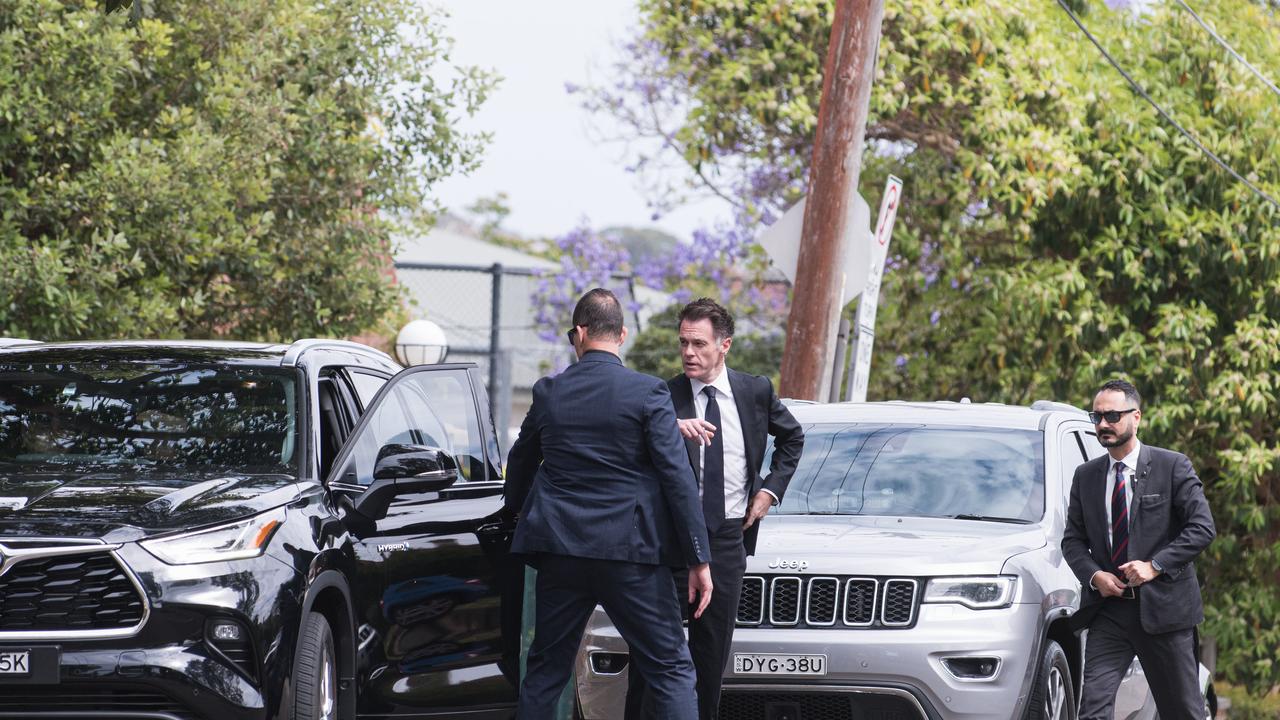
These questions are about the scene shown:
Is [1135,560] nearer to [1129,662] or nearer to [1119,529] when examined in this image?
[1119,529]

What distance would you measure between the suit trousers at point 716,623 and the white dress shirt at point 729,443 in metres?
0.12

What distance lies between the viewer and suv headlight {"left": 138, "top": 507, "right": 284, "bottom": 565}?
5.62 m

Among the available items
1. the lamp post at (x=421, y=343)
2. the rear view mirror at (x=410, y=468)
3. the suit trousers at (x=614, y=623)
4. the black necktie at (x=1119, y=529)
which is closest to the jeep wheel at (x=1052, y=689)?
the black necktie at (x=1119, y=529)

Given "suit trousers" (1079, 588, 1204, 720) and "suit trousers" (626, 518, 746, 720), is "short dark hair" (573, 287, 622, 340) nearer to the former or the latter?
"suit trousers" (626, 518, 746, 720)

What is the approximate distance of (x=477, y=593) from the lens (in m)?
7.52

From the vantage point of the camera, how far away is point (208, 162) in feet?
36.3

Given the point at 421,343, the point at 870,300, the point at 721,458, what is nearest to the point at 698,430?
the point at 721,458

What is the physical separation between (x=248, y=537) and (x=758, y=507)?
2190mm

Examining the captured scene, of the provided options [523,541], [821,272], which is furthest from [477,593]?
[821,272]

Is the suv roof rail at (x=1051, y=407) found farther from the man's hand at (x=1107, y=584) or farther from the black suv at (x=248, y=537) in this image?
the black suv at (x=248, y=537)

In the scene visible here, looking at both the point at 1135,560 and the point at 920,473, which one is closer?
the point at 1135,560

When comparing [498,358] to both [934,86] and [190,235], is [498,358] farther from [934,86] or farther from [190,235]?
[190,235]

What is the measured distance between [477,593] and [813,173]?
487 cm

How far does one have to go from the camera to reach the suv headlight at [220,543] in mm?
5625
